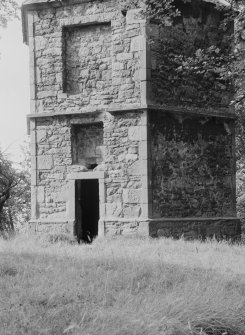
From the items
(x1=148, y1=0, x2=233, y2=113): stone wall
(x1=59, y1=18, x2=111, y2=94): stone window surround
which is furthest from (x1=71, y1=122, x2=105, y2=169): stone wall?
(x1=148, y1=0, x2=233, y2=113): stone wall

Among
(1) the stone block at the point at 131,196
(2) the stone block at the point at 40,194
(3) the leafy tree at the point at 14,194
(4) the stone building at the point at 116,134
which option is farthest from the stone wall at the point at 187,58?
(3) the leafy tree at the point at 14,194

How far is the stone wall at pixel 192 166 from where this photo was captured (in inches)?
594

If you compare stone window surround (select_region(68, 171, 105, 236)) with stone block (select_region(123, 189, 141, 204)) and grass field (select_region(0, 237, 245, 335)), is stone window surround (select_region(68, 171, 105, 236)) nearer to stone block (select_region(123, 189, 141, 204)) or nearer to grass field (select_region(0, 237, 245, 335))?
stone block (select_region(123, 189, 141, 204))

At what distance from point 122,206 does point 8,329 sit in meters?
9.12

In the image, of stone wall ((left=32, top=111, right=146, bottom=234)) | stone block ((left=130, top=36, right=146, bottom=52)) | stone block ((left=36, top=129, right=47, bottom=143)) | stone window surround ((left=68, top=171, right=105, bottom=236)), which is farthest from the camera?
stone block ((left=36, top=129, right=47, bottom=143))

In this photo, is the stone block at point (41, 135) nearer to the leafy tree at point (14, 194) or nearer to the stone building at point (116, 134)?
the stone building at point (116, 134)

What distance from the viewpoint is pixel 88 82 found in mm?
15758

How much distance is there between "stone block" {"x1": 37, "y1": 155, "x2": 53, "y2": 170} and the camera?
15.9 metres

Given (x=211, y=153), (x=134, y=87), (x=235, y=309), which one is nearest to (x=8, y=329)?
(x=235, y=309)

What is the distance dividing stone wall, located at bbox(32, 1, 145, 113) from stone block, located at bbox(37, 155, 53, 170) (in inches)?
52.3

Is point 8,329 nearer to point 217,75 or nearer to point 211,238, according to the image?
point 211,238

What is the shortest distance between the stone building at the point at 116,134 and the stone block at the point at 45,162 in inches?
1.1

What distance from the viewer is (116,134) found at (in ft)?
49.9

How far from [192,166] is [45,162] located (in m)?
4.10
